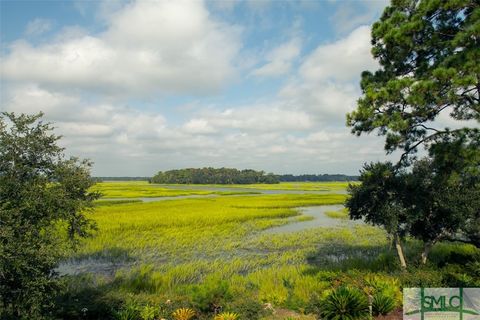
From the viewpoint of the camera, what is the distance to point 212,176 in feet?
605

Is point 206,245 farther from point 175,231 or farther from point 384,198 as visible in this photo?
point 384,198

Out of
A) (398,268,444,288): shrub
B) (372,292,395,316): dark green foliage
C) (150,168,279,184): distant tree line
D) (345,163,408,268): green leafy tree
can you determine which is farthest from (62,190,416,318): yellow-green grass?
(150,168,279,184): distant tree line

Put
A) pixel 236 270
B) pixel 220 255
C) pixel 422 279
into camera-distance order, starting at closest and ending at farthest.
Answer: pixel 422 279, pixel 236 270, pixel 220 255

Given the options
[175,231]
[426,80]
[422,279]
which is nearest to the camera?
[426,80]

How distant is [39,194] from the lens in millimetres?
10062

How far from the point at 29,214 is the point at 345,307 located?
381 inches

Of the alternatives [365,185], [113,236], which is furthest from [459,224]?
[113,236]

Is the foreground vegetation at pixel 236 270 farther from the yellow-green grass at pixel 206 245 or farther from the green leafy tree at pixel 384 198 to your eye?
the green leafy tree at pixel 384 198

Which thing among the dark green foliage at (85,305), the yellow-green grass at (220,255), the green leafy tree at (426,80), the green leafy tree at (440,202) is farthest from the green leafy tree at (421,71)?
the dark green foliage at (85,305)

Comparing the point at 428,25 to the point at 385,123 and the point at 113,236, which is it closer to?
the point at 385,123

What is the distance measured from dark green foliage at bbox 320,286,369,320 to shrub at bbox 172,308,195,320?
4219mm

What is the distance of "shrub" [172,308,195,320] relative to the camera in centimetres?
1117

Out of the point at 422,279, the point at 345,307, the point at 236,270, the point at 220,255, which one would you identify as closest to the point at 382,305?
the point at 345,307

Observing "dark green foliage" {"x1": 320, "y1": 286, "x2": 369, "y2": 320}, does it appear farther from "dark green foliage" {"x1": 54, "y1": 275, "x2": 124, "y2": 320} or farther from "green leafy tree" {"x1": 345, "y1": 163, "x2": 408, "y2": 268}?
"dark green foliage" {"x1": 54, "y1": 275, "x2": 124, "y2": 320}
